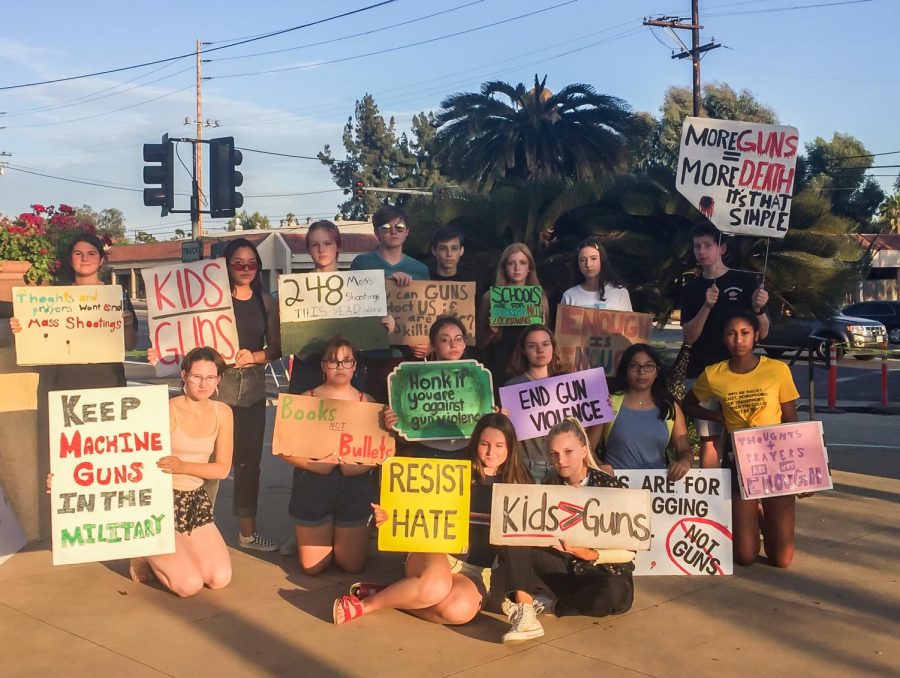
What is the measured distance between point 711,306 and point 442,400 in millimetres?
1824

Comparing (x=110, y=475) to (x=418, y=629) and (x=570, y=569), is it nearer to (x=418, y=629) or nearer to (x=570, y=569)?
(x=418, y=629)

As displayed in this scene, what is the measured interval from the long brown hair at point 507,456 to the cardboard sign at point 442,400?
0.48 meters

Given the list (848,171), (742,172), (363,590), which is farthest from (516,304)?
(848,171)

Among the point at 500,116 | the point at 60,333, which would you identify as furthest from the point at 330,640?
the point at 500,116

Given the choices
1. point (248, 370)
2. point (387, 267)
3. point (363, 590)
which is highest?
point (387, 267)

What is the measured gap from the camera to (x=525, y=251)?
6.61 metres

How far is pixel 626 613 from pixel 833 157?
5346 centimetres

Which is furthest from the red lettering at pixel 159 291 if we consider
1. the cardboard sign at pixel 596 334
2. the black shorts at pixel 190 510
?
the cardboard sign at pixel 596 334

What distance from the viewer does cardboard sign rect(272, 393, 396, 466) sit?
5.94m

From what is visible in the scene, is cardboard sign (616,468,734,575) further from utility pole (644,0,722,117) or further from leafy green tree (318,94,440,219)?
leafy green tree (318,94,440,219)

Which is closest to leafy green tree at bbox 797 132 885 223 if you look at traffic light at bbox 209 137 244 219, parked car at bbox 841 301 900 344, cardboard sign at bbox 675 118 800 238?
parked car at bbox 841 301 900 344

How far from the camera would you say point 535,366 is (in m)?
6.14

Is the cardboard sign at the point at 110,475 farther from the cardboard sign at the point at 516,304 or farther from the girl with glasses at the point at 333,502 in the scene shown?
the cardboard sign at the point at 516,304

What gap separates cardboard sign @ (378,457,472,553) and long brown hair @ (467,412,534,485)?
186 mm
